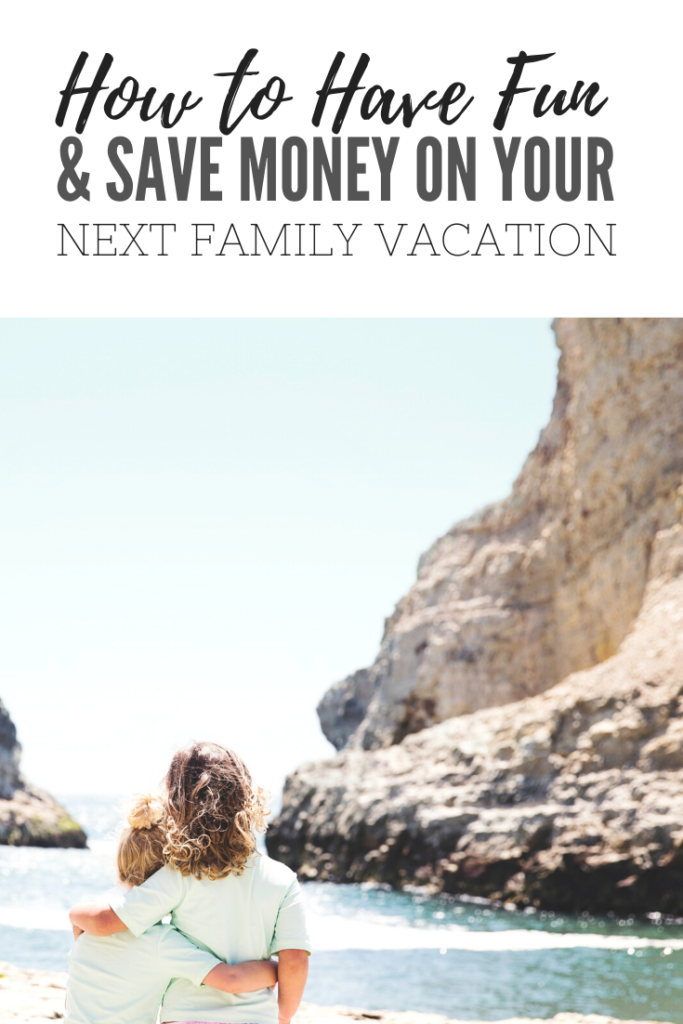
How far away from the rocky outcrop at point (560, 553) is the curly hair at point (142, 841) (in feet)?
93.5

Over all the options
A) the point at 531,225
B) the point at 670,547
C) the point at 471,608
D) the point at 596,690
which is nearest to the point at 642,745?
the point at 596,690

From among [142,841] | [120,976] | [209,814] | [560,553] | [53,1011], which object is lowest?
[53,1011]

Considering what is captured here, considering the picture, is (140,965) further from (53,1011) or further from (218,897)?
(53,1011)

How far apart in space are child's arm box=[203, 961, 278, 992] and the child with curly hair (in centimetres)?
7

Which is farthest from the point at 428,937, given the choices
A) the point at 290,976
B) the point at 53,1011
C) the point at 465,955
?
the point at 290,976

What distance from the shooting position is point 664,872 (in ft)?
63.6

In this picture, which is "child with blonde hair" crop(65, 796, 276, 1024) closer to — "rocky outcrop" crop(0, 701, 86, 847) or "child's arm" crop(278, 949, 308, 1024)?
"child's arm" crop(278, 949, 308, 1024)

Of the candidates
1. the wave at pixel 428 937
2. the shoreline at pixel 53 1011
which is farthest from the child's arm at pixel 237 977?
the wave at pixel 428 937

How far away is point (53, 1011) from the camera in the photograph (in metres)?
7.00

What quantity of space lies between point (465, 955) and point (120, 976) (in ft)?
40.8

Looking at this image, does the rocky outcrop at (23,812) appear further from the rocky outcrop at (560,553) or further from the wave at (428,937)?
the wave at (428,937)

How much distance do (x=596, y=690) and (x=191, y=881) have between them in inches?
824

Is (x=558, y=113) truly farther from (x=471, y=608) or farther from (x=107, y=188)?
(x=471, y=608)

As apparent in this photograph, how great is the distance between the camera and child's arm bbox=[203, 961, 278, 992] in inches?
133
